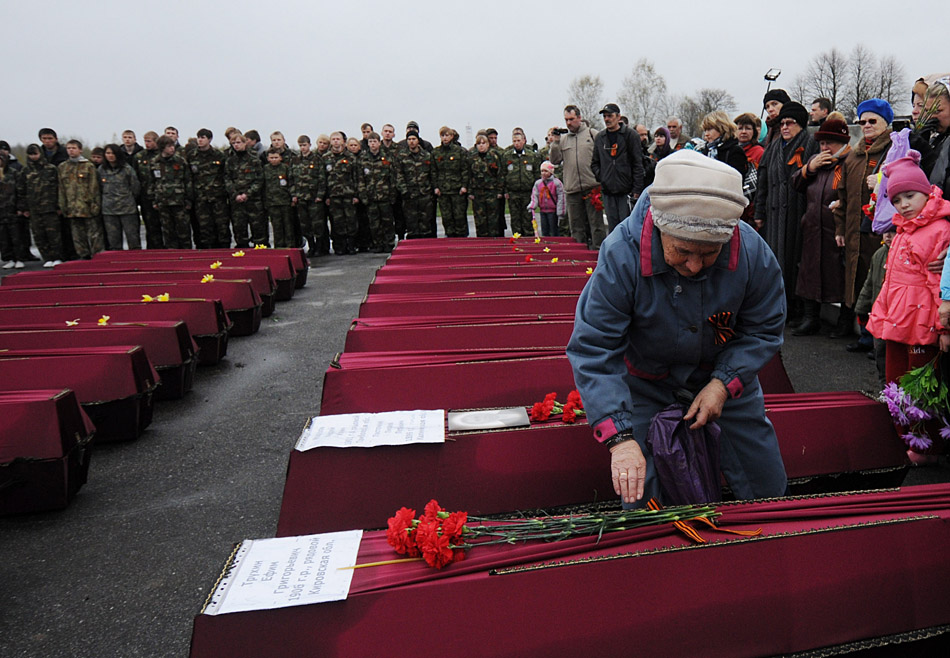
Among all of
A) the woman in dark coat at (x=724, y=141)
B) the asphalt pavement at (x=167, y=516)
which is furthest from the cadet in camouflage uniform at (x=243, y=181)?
the woman in dark coat at (x=724, y=141)

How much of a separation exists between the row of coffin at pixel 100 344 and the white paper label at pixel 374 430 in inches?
51.9

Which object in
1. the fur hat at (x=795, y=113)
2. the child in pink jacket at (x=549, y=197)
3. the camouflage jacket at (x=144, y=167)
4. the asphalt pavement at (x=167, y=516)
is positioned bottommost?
the asphalt pavement at (x=167, y=516)

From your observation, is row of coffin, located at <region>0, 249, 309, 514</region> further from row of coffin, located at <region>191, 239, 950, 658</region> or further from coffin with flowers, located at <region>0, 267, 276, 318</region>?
row of coffin, located at <region>191, 239, 950, 658</region>

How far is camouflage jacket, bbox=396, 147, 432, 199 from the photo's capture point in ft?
37.7

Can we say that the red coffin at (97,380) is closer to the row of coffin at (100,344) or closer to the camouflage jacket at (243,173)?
the row of coffin at (100,344)

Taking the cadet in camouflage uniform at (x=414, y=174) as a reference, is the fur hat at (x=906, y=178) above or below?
below

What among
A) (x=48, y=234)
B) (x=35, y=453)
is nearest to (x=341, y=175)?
(x=48, y=234)

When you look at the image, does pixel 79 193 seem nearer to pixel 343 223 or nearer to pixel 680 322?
pixel 343 223

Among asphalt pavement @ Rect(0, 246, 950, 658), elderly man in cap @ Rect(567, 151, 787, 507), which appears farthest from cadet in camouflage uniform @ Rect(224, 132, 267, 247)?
elderly man in cap @ Rect(567, 151, 787, 507)

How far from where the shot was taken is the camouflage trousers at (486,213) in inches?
458

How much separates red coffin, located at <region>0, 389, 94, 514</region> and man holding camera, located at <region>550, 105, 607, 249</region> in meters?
6.43

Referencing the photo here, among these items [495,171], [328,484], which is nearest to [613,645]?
[328,484]

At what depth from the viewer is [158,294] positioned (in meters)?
5.83

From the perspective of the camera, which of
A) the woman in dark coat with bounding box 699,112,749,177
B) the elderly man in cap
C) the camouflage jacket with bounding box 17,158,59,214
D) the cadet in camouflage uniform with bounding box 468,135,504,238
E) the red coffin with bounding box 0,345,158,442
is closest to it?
the elderly man in cap
